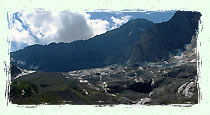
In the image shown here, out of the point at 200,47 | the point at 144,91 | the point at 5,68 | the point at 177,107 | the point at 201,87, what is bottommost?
the point at 144,91

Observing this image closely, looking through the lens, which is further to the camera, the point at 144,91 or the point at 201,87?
the point at 144,91

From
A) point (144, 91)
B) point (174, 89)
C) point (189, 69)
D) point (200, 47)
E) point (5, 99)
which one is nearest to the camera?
point (5, 99)

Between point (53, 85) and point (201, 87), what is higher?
point (201, 87)

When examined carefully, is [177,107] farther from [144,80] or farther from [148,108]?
[144,80]

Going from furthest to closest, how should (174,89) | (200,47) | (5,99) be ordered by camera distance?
(174,89), (200,47), (5,99)

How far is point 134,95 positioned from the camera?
14112 centimetres

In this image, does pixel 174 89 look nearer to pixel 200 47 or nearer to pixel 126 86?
pixel 126 86

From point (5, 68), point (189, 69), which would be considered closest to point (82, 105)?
point (5, 68)

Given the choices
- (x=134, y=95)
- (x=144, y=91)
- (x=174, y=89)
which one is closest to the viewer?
(x=174, y=89)

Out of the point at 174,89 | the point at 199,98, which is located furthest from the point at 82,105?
the point at 174,89

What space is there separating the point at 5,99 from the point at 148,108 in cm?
296

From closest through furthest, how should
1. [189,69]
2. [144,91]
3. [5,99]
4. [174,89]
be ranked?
1. [5,99]
2. [174,89]
3. [144,91]
4. [189,69]

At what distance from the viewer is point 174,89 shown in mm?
130625

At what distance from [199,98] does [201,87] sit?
242 millimetres
